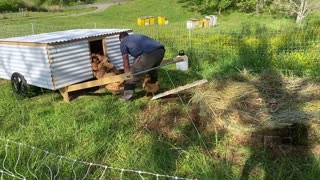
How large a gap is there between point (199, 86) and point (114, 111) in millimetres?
1453

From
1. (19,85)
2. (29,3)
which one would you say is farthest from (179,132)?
(29,3)

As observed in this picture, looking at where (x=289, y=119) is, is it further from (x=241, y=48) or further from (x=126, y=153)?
(x=241, y=48)

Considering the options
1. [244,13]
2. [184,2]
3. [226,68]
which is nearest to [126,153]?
[226,68]

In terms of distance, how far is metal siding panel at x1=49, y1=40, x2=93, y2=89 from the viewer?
18.2 feet

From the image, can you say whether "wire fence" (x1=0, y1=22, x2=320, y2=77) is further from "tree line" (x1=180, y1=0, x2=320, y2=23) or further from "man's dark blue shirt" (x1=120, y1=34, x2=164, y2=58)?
"tree line" (x1=180, y1=0, x2=320, y2=23)

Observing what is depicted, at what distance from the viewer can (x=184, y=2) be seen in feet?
108

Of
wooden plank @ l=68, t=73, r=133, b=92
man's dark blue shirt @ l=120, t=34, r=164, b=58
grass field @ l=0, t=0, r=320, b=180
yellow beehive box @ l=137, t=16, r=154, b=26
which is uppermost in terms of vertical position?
man's dark blue shirt @ l=120, t=34, r=164, b=58

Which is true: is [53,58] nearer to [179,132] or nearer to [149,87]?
[149,87]

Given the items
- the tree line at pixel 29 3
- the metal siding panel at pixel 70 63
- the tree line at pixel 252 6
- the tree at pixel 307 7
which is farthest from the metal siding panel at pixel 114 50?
the tree line at pixel 29 3

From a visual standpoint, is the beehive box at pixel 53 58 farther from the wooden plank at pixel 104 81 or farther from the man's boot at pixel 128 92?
the man's boot at pixel 128 92

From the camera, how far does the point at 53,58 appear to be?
548 centimetres

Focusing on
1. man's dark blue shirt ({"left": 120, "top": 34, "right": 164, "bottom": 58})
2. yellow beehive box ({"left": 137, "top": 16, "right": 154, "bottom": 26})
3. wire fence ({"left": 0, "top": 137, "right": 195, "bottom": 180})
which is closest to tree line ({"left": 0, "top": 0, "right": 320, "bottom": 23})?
yellow beehive box ({"left": 137, "top": 16, "right": 154, "bottom": 26})

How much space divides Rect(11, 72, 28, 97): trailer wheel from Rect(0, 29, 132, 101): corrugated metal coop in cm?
10

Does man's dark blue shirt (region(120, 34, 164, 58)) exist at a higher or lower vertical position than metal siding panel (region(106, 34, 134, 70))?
higher
